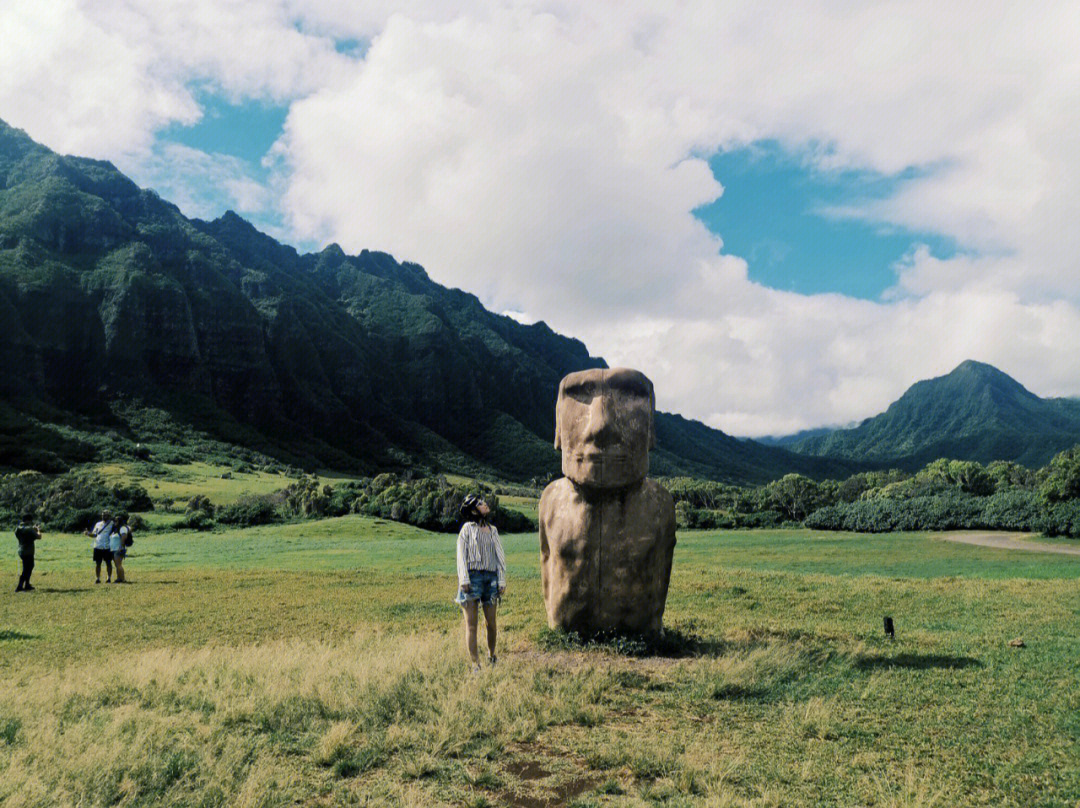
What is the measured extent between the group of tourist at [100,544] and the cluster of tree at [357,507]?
33.1 meters

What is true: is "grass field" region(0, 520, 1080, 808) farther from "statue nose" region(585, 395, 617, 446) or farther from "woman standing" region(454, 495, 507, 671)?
"statue nose" region(585, 395, 617, 446)

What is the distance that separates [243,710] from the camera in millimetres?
7613

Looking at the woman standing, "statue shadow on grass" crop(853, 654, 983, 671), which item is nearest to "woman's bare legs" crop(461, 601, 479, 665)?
the woman standing

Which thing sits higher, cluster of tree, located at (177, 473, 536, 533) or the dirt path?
cluster of tree, located at (177, 473, 536, 533)

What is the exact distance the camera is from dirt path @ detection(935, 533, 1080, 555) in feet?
135

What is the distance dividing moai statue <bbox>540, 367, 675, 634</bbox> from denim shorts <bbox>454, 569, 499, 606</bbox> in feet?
6.05

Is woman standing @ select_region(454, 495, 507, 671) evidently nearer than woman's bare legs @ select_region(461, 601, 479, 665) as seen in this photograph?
No

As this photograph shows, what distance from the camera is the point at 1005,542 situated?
157 feet

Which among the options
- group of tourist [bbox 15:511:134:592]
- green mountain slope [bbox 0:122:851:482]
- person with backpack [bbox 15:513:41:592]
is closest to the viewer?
person with backpack [bbox 15:513:41:592]

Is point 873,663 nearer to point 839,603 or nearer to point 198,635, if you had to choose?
point 839,603

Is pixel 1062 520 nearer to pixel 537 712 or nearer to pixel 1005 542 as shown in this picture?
pixel 1005 542

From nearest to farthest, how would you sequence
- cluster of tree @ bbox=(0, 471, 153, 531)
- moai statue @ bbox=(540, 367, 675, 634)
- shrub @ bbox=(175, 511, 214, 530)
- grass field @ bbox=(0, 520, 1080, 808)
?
1. grass field @ bbox=(0, 520, 1080, 808)
2. moai statue @ bbox=(540, 367, 675, 634)
3. cluster of tree @ bbox=(0, 471, 153, 531)
4. shrub @ bbox=(175, 511, 214, 530)

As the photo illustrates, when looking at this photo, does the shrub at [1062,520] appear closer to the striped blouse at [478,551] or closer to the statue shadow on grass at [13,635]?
the striped blouse at [478,551]

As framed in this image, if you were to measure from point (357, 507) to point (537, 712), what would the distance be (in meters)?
61.1
